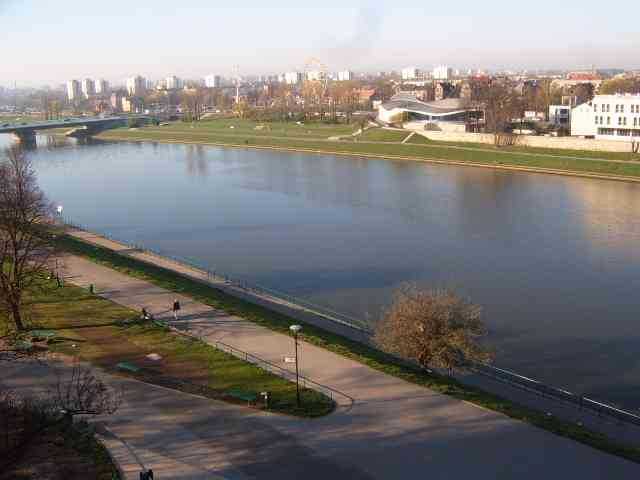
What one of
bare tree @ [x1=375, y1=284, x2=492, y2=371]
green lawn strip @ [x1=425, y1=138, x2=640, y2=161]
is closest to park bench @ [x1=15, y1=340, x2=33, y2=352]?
bare tree @ [x1=375, y1=284, x2=492, y2=371]

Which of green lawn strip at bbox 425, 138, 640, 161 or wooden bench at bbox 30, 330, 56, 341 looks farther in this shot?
green lawn strip at bbox 425, 138, 640, 161

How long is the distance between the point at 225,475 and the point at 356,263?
22.6 feet

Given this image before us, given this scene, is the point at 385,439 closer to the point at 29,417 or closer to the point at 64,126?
the point at 29,417

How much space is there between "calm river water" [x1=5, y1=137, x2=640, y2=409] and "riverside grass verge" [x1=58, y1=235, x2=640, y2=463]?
113 centimetres

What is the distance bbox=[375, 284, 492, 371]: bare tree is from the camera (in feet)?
21.0

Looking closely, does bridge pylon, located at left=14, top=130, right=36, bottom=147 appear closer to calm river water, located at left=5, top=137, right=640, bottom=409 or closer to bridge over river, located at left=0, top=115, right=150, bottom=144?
bridge over river, located at left=0, top=115, right=150, bottom=144

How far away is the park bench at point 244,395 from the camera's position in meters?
5.70

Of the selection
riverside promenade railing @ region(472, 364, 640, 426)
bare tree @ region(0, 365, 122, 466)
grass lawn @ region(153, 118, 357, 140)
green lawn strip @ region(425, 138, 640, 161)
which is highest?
grass lawn @ region(153, 118, 357, 140)

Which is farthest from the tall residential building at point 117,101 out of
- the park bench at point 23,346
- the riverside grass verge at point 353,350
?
the park bench at point 23,346

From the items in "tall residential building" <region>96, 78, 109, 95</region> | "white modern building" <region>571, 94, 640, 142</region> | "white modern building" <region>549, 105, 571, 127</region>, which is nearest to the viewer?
"white modern building" <region>571, 94, 640, 142</region>

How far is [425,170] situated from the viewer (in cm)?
2311

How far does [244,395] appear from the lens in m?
5.73

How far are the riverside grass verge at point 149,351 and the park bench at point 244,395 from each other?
35 millimetres

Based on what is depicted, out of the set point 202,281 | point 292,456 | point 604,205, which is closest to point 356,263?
point 202,281
